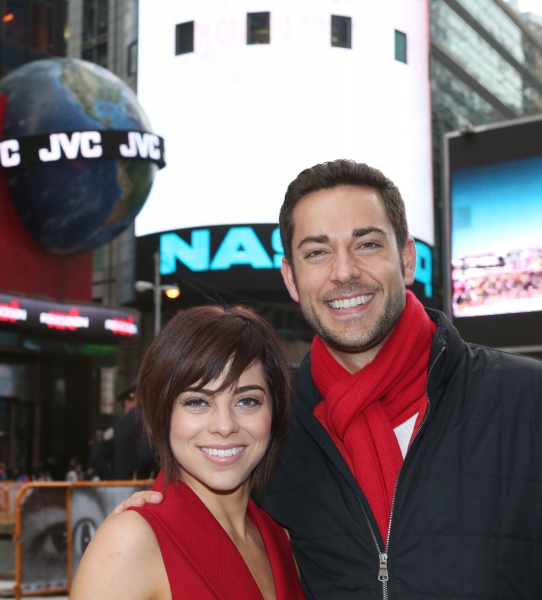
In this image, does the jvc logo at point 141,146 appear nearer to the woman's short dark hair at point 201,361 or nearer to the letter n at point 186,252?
the letter n at point 186,252

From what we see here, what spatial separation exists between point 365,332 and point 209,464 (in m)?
0.72

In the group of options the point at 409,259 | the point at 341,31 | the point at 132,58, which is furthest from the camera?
the point at 132,58

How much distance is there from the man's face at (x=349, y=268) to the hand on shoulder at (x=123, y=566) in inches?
38.6

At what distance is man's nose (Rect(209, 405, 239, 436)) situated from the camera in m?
2.71

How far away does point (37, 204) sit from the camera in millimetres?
17859

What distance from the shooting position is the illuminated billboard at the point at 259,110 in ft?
96.3

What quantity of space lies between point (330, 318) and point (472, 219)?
1377 cm

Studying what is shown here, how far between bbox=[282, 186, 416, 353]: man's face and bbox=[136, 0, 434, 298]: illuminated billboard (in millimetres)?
25175

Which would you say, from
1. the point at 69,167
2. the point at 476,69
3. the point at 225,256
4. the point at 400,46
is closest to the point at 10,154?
the point at 69,167

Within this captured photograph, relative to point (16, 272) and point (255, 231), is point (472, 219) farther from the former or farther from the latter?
point (255, 231)

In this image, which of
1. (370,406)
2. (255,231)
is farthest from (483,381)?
(255,231)

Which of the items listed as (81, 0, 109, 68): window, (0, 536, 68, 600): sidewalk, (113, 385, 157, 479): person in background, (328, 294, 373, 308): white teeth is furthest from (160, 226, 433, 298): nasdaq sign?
(328, 294, 373, 308): white teeth

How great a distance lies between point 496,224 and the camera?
52.0 ft

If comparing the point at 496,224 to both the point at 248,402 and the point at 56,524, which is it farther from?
the point at 248,402
